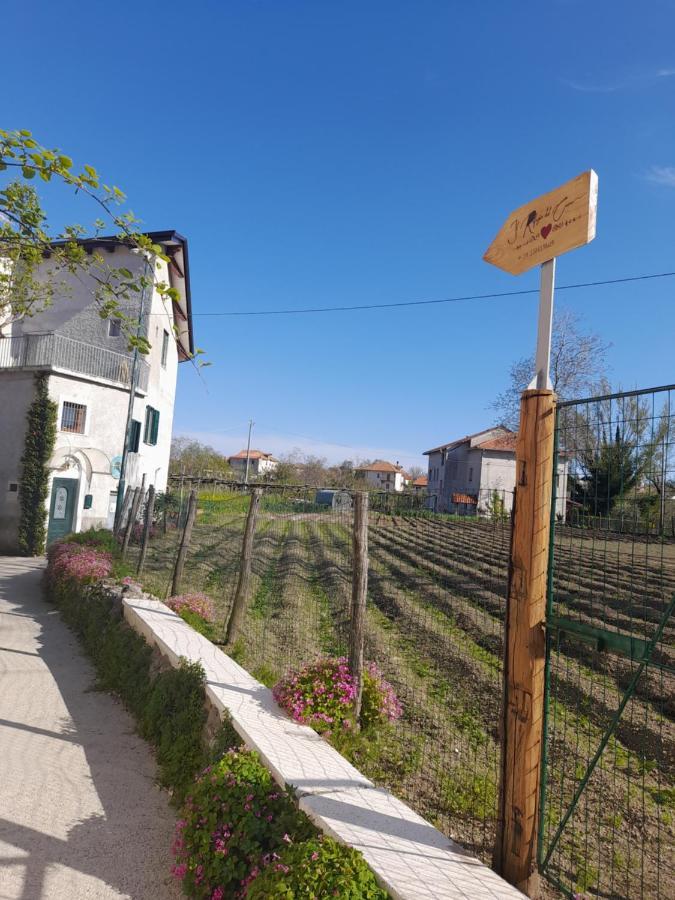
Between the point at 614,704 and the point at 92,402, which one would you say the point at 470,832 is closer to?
the point at 614,704

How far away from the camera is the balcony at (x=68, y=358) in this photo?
60.2 feet

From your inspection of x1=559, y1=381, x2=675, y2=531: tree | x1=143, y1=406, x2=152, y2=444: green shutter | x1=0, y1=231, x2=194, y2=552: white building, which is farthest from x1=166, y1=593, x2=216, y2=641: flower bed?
x1=143, y1=406, x2=152, y2=444: green shutter

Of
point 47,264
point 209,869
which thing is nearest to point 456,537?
point 209,869

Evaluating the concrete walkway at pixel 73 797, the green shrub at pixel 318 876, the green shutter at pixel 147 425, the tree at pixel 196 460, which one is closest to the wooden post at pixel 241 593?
the concrete walkway at pixel 73 797

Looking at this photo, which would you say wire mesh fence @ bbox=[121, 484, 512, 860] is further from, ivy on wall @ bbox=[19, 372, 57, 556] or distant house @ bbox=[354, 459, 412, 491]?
distant house @ bbox=[354, 459, 412, 491]

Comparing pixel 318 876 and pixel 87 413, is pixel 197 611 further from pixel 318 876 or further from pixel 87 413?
pixel 87 413

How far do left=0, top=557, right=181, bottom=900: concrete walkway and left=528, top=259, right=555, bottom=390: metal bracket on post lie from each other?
311cm

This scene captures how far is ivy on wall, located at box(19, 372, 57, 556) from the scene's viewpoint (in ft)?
56.1

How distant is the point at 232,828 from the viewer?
3.01 m

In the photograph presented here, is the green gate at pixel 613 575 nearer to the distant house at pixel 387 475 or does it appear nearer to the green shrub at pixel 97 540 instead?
the green shrub at pixel 97 540

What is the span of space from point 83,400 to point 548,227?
1759 cm

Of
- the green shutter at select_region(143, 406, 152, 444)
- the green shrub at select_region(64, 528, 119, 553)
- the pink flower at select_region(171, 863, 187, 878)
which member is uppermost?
the green shutter at select_region(143, 406, 152, 444)

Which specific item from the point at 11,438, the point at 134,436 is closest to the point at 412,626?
the point at 11,438

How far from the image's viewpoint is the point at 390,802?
3209 mm
